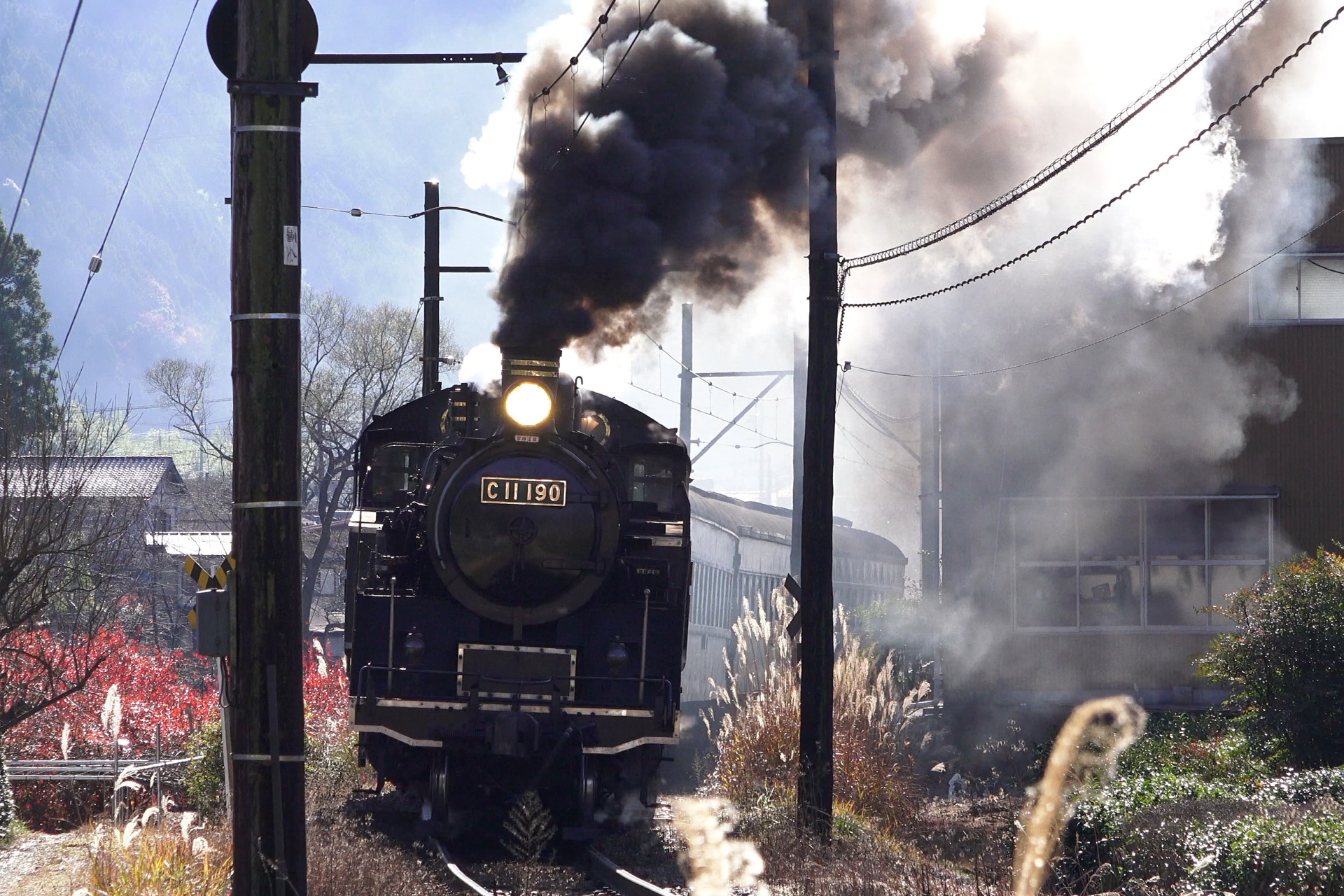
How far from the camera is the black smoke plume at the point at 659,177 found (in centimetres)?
1192

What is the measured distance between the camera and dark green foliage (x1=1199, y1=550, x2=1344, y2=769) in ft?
39.3

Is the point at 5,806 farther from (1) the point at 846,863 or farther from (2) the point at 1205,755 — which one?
(2) the point at 1205,755

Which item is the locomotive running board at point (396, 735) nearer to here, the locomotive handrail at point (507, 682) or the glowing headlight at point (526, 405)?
the locomotive handrail at point (507, 682)

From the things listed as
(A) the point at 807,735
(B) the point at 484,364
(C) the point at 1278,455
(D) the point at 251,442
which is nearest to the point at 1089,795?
(A) the point at 807,735

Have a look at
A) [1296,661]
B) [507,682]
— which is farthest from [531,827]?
[1296,661]

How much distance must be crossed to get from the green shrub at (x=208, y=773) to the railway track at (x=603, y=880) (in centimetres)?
400

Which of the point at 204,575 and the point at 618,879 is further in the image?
the point at 204,575

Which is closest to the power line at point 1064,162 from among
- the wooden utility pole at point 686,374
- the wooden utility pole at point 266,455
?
the wooden utility pole at point 266,455

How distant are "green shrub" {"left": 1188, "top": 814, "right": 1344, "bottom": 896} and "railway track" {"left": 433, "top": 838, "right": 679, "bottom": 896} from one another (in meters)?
2.98

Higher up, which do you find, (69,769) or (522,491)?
(522,491)

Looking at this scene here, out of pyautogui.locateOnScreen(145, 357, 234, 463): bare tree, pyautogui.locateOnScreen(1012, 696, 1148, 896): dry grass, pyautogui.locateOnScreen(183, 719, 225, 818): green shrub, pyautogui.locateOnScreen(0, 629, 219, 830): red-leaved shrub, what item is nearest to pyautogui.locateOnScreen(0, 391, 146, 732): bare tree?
pyautogui.locateOnScreen(0, 629, 219, 830): red-leaved shrub

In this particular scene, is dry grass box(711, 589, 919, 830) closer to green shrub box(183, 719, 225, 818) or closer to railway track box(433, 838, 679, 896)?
railway track box(433, 838, 679, 896)

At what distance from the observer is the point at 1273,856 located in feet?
24.4

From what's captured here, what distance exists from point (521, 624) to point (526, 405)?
1528mm
